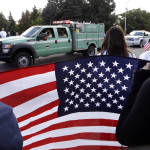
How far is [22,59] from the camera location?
962cm

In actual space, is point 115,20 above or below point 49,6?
below

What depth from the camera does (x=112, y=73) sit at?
2.68m

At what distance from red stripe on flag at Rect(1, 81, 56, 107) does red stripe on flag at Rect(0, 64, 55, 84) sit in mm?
172

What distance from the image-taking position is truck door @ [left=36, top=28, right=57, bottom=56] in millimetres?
10242

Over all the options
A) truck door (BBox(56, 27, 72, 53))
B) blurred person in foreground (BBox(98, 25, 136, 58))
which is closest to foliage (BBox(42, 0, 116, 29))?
truck door (BBox(56, 27, 72, 53))

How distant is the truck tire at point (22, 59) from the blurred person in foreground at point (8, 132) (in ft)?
27.3

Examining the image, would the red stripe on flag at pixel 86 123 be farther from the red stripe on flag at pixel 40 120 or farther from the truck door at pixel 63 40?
the truck door at pixel 63 40

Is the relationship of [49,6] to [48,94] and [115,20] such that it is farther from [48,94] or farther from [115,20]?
[48,94]

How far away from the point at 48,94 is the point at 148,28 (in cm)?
7966

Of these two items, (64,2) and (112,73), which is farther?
(64,2)

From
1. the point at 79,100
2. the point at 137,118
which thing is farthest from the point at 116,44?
the point at 137,118

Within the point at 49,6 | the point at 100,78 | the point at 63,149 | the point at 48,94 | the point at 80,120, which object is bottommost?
the point at 63,149

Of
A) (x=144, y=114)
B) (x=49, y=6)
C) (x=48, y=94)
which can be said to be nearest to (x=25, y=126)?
(x=48, y=94)

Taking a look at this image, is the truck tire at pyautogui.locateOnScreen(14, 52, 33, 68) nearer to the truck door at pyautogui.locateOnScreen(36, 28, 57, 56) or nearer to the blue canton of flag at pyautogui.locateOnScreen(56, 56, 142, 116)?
the truck door at pyautogui.locateOnScreen(36, 28, 57, 56)
